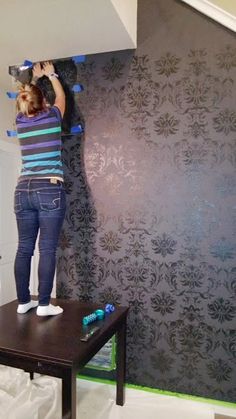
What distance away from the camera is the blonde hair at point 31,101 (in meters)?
1.55

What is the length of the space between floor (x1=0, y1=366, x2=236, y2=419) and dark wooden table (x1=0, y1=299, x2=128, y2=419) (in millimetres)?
87

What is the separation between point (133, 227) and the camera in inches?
70.7

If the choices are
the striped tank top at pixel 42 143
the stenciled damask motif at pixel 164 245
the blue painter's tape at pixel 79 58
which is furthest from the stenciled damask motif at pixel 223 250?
the blue painter's tape at pixel 79 58

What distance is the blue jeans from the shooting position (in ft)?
4.96

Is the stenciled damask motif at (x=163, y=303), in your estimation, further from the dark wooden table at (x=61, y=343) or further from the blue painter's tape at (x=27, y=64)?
the blue painter's tape at (x=27, y=64)

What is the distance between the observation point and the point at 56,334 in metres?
1.36

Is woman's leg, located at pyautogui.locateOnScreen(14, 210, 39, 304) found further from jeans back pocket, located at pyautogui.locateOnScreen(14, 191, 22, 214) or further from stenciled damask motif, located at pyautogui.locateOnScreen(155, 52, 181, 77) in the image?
stenciled damask motif, located at pyautogui.locateOnScreen(155, 52, 181, 77)

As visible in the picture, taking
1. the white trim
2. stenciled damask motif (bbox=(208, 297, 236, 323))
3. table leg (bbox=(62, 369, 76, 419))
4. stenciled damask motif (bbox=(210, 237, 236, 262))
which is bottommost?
table leg (bbox=(62, 369, 76, 419))

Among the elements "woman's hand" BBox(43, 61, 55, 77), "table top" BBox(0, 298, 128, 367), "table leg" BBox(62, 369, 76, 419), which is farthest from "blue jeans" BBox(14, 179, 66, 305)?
"woman's hand" BBox(43, 61, 55, 77)

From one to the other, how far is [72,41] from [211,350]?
185cm

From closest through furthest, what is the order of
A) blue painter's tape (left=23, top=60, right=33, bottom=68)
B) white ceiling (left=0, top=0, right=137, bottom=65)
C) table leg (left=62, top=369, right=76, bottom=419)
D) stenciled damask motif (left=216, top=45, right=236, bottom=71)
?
table leg (left=62, top=369, right=76, bottom=419) → white ceiling (left=0, top=0, right=137, bottom=65) → stenciled damask motif (left=216, top=45, right=236, bottom=71) → blue painter's tape (left=23, top=60, right=33, bottom=68)

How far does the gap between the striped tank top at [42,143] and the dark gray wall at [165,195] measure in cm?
34

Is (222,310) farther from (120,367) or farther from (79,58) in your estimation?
(79,58)

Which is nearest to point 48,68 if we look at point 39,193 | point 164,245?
point 39,193
